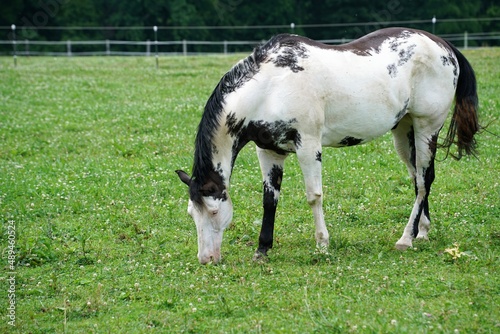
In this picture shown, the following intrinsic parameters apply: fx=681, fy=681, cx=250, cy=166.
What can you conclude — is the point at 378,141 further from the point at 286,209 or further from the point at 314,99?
the point at 314,99

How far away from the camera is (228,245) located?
7.97 metres

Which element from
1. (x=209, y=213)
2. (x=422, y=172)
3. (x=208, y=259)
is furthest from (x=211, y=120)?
(x=422, y=172)

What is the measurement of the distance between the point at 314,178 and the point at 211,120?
4.13 ft

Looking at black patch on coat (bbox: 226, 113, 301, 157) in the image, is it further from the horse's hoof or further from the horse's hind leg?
the horse's hind leg

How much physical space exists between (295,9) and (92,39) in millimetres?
16297

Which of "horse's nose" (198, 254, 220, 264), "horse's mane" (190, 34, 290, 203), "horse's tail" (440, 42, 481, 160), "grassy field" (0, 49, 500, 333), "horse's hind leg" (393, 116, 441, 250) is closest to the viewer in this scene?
"grassy field" (0, 49, 500, 333)

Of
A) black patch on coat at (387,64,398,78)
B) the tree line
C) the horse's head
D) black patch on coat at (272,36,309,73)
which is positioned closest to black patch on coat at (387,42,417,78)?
black patch on coat at (387,64,398,78)

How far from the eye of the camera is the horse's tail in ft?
26.5

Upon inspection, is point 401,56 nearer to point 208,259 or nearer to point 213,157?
point 213,157

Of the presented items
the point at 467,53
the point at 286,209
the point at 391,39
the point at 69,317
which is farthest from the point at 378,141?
the point at 467,53

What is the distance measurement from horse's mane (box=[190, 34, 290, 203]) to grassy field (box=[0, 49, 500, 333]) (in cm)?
94

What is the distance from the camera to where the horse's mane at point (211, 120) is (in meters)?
6.93

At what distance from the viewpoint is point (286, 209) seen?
30.4 feet

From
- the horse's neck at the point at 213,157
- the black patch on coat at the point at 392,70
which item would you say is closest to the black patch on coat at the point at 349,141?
the black patch on coat at the point at 392,70
